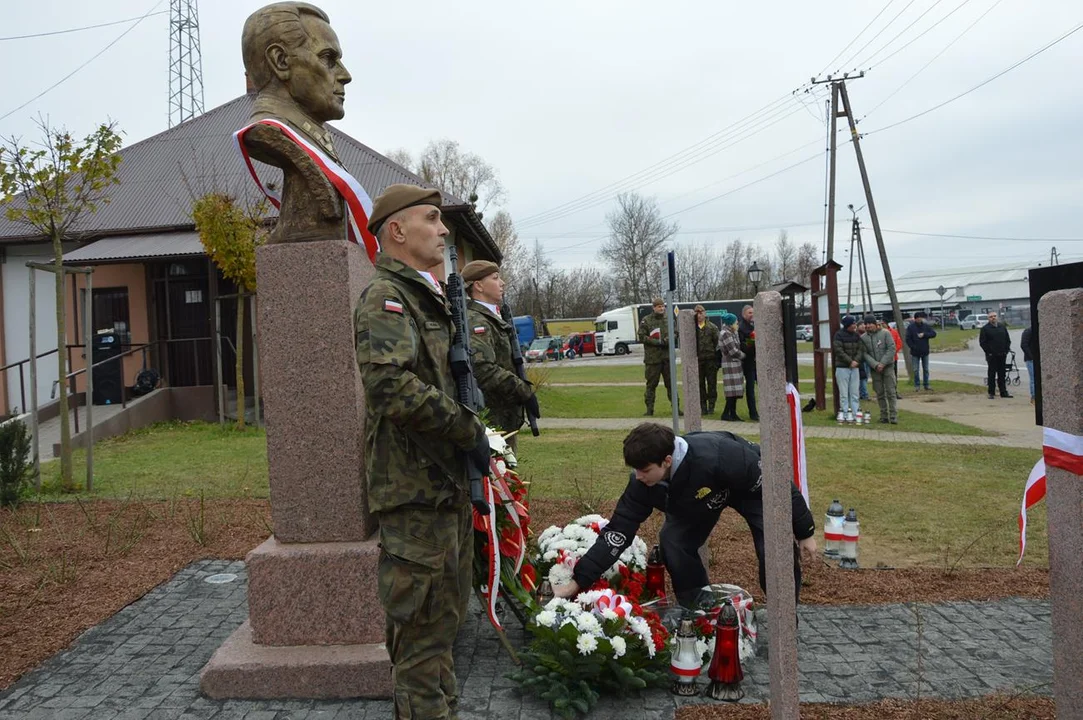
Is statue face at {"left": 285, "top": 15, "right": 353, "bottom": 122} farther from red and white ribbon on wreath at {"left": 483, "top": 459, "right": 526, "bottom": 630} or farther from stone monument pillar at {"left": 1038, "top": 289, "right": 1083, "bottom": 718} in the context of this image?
stone monument pillar at {"left": 1038, "top": 289, "right": 1083, "bottom": 718}

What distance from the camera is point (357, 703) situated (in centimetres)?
357

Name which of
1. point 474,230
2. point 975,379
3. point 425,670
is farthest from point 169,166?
point 975,379

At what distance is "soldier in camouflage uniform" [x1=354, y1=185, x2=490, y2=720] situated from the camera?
2744mm

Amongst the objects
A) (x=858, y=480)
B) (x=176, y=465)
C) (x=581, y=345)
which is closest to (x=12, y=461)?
(x=176, y=465)

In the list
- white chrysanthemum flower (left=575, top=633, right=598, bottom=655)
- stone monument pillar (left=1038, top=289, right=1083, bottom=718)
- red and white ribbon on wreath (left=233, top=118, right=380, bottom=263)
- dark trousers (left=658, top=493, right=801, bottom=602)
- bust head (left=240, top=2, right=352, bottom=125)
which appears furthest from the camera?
dark trousers (left=658, top=493, right=801, bottom=602)

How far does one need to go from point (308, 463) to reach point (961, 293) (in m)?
113

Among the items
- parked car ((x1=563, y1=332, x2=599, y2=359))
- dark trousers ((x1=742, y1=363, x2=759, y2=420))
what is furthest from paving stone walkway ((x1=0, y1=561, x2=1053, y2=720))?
parked car ((x1=563, y1=332, x2=599, y2=359))

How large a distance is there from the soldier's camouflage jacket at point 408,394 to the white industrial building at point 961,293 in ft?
277

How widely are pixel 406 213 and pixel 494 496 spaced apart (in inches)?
61.4

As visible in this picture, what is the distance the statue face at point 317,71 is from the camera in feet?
A: 13.3

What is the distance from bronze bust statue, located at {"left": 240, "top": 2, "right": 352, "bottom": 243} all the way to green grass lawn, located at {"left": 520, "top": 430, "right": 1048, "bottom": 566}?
157 inches

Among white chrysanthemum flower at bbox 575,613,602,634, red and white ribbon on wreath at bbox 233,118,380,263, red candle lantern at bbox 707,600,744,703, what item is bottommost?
red candle lantern at bbox 707,600,744,703

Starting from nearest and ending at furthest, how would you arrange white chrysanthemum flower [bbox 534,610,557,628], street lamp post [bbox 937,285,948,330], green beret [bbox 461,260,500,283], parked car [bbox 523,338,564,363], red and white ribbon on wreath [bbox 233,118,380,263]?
white chrysanthemum flower [bbox 534,610,557,628] < red and white ribbon on wreath [bbox 233,118,380,263] < green beret [bbox 461,260,500,283] < parked car [bbox 523,338,564,363] < street lamp post [bbox 937,285,948,330]

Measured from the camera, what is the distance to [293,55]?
4031 mm
